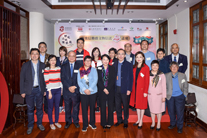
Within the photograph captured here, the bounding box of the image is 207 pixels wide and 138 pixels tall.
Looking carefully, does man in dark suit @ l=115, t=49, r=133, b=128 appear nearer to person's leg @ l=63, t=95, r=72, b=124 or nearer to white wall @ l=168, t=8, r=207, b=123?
person's leg @ l=63, t=95, r=72, b=124

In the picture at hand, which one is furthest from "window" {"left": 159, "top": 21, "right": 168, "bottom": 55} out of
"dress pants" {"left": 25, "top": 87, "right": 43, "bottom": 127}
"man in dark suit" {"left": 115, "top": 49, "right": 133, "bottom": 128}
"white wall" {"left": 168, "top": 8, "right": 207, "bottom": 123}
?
"dress pants" {"left": 25, "top": 87, "right": 43, "bottom": 127}

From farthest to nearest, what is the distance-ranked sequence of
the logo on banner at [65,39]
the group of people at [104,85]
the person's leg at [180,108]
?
the logo on banner at [65,39] < the person's leg at [180,108] < the group of people at [104,85]

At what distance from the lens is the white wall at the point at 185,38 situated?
3815 millimetres

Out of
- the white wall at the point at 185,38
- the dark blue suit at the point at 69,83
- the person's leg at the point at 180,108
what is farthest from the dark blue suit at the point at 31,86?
the white wall at the point at 185,38

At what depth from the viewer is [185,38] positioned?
497 cm

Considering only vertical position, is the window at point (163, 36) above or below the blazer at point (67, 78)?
above

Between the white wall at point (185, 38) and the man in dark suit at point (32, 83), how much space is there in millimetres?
3635

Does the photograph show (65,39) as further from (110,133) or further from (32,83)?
(110,133)

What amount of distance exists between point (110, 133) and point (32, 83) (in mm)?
1887

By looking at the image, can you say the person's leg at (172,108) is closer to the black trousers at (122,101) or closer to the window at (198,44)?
the black trousers at (122,101)

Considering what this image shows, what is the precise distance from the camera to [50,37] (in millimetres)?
6930

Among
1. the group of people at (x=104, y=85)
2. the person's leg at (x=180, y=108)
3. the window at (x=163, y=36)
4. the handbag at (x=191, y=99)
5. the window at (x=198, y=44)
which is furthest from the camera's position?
the window at (x=163, y=36)

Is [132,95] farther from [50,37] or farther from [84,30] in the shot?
[50,37]

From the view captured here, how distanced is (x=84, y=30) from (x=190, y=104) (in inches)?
175
